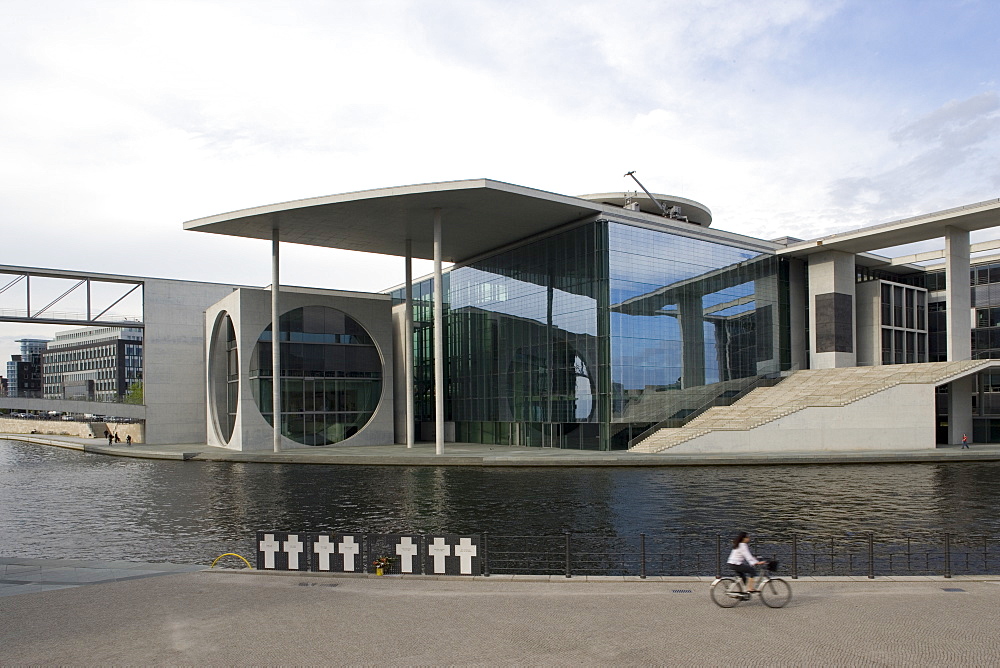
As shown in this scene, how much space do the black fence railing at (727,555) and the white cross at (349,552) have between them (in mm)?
2364

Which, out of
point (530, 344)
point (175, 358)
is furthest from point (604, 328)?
point (175, 358)

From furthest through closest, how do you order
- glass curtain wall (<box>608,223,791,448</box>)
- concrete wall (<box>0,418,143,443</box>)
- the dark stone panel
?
1. concrete wall (<box>0,418,143,443</box>)
2. the dark stone panel
3. glass curtain wall (<box>608,223,791,448</box>)

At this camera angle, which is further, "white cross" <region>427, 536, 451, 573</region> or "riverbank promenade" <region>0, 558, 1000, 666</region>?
"white cross" <region>427, 536, 451, 573</region>

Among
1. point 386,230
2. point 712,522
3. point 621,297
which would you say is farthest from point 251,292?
point 712,522

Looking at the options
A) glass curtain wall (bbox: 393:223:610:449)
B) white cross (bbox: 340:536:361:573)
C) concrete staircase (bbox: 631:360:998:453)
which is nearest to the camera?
white cross (bbox: 340:536:361:573)

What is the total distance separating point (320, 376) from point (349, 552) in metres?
37.9

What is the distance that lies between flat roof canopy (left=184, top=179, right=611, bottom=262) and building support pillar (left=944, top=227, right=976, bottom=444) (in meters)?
21.6

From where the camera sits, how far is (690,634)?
10.0m

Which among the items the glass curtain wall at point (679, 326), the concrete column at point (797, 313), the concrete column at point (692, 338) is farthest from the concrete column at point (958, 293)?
the concrete column at point (692, 338)

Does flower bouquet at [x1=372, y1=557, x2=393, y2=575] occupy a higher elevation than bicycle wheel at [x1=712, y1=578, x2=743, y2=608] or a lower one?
lower

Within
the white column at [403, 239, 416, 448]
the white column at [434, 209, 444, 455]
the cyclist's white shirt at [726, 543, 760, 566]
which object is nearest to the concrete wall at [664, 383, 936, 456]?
the white column at [434, 209, 444, 455]

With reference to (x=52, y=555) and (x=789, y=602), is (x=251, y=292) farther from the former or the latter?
(x=789, y=602)

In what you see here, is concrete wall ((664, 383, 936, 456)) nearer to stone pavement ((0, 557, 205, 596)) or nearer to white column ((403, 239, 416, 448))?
white column ((403, 239, 416, 448))

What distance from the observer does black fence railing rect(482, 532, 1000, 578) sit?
49.3 feet
